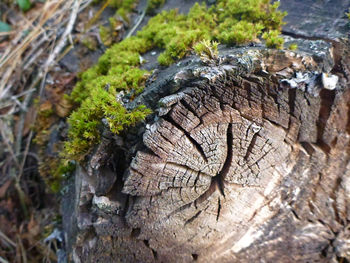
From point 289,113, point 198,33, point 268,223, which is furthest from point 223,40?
point 268,223

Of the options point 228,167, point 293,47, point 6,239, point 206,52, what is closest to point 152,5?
point 206,52

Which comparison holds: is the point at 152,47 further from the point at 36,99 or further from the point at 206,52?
the point at 36,99

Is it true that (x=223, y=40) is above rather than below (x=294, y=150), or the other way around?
above

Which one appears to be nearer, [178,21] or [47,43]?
[178,21]

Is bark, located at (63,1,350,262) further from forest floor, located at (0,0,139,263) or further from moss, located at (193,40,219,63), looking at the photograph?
forest floor, located at (0,0,139,263)

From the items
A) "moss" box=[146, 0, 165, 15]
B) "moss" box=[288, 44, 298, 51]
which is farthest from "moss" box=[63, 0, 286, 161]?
"moss" box=[146, 0, 165, 15]

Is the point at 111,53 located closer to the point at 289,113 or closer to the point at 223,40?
the point at 223,40
